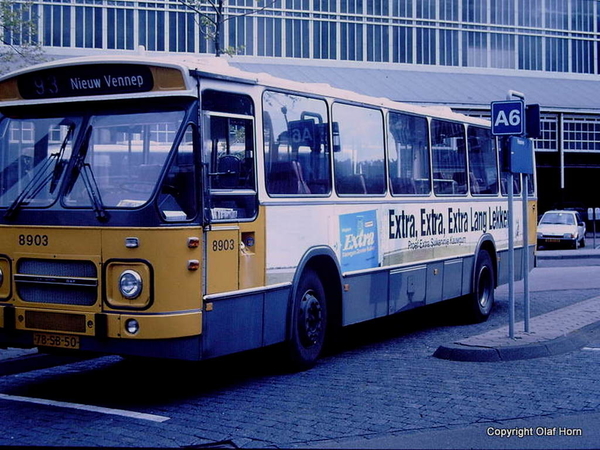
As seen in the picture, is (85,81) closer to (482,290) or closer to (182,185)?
(182,185)

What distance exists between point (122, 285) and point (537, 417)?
3.58 metres

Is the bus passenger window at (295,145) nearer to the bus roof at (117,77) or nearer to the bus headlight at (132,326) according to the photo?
the bus roof at (117,77)

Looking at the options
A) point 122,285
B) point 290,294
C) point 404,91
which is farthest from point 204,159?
point 404,91

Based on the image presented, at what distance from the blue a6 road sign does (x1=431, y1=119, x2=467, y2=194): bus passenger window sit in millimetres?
2171

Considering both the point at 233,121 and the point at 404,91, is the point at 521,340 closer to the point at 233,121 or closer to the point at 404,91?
the point at 233,121

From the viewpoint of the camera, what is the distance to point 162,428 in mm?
7453

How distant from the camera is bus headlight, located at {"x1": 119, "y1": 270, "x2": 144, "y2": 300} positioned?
798cm

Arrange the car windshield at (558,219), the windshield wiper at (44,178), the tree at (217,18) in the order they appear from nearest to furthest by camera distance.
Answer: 1. the windshield wiper at (44,178)
2. the tree at (217,18)
3. the car windshield at (558,219)

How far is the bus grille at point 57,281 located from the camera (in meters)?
8.16

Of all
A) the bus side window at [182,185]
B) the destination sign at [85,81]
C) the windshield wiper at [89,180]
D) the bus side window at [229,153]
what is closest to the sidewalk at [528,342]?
the bus side window at [229,153]

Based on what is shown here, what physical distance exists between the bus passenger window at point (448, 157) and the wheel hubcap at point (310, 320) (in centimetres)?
374

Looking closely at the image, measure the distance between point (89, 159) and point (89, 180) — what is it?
0.67 ft

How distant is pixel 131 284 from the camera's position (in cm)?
800

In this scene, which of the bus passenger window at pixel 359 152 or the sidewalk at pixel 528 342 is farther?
the bus passenger window at pixel 359 152
